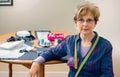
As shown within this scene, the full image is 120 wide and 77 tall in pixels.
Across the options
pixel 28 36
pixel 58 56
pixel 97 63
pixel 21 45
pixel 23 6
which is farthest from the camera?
pixel 23 6

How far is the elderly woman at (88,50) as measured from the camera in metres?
1.64

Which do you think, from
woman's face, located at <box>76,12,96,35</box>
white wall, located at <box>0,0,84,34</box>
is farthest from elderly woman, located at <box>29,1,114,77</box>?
white wall, located at <box>0,0,84,34</box>

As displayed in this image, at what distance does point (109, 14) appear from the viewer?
2.20 meters

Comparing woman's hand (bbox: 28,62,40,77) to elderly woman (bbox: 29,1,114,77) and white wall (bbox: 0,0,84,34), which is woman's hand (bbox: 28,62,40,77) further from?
white wall (bbox: 0,0,84,34)

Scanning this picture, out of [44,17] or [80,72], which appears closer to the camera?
[80,72]

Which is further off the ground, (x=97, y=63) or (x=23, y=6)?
(x=23, y=6)

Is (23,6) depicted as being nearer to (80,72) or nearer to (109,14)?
(109,14)

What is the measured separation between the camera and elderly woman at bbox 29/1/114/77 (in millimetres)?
1636

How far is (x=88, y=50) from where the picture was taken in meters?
1.69

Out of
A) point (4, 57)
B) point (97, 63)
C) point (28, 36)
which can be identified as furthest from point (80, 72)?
point (28, 36)

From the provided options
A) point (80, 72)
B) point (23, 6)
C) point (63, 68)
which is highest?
point (23, 6)

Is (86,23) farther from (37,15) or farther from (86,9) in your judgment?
(37,15)

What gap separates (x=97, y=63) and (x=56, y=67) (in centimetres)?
170

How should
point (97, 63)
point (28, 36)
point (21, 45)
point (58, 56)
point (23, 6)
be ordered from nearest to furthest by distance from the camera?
1. point (97, 63)
2. point (58, 56)
3. point (21, 45)
4. point (28, 36)
5. point (23, 6)
